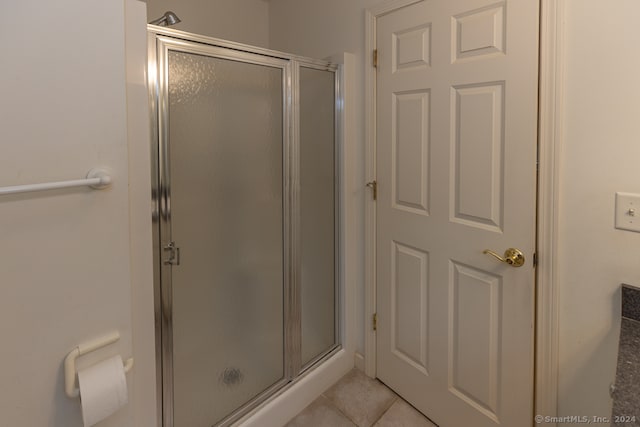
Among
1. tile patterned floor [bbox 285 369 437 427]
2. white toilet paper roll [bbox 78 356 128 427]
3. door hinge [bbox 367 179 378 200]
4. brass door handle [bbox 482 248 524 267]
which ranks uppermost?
door hinge [bbox 367 179 378 200]

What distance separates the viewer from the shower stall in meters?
1.26

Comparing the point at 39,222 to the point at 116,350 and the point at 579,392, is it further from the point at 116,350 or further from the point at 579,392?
the point at 579,392

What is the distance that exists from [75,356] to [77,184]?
0.49 meters

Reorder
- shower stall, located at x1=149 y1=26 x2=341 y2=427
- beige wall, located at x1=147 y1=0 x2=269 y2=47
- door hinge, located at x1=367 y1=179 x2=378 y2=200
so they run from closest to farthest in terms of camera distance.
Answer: shower stall, located at x1=149 y1=26 x2=341 y2=427, door hinge, located at x1=367 y1=179 x2=378 y2=200, beige wall, located at x1=147 y1=0 x2=269 y2=47

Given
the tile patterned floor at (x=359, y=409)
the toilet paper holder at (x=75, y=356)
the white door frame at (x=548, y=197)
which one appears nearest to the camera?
the toilet paper holder at (x=75, y=356)

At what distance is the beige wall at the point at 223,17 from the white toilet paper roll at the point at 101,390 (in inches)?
75.2

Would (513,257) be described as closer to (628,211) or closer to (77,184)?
(628,211)

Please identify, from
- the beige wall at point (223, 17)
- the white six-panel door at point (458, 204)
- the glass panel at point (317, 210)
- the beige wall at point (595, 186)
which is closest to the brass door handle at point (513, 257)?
the white six-panel door at point (458, 204)

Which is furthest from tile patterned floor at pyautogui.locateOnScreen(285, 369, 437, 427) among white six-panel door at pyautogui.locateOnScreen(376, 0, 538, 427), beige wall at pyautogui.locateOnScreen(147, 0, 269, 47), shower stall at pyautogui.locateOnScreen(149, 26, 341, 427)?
beige wall at pyautogui.locateOnScreen(147, 0, 269, 47)

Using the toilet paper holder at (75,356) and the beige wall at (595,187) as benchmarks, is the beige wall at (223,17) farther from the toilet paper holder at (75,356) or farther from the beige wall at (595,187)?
the beige wall at (595,187)

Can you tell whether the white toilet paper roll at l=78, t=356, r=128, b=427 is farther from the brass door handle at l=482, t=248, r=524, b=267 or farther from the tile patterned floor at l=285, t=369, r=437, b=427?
the brass door handle at l=482, t=248, r=524, b=267

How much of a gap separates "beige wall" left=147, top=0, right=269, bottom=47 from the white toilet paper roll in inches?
75.2

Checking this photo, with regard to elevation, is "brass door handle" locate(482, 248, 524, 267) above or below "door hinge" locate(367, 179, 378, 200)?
below

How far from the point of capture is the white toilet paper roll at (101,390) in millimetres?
919
